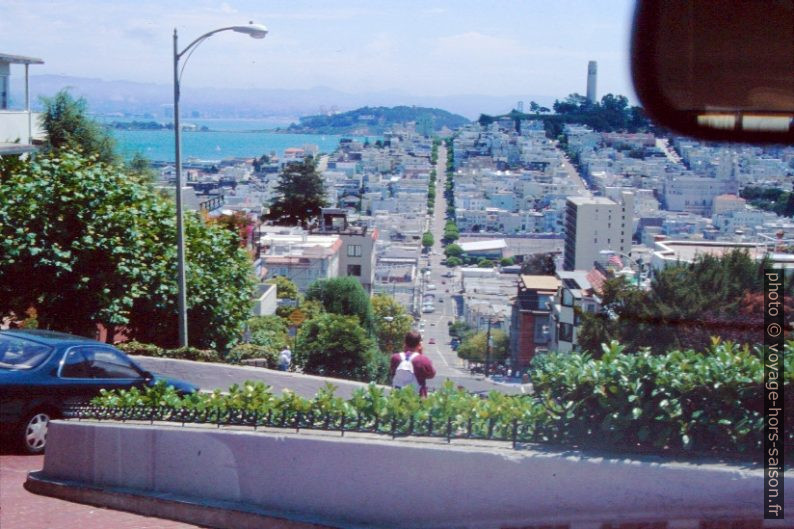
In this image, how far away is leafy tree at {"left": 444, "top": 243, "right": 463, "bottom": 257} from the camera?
3908 centimetres

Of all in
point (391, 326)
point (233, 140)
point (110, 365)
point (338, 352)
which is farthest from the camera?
point (233, 140)

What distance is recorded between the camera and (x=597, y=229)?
21031 mm

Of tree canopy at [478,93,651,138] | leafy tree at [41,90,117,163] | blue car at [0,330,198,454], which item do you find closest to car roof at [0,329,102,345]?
blue car at [0,330,198,454]

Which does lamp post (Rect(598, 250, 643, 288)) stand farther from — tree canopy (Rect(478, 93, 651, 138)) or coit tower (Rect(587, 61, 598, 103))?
coit tower (Rect(587, 61, 598, 103))

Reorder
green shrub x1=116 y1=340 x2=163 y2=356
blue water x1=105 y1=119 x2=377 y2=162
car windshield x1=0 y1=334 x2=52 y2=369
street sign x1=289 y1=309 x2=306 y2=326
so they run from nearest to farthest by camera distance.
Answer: car windshield x1=0 y1=334 x2=52 y2=369
green shrub x1=116 y1=340 x2=163 y2=356
street sign x1=289 y1=309 x2=306 y2=326
blue water x1=105 y1=119 x2=377 y2=162

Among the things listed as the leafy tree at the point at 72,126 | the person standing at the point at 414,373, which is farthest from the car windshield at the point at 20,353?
the leafy tree at the point at 72,126

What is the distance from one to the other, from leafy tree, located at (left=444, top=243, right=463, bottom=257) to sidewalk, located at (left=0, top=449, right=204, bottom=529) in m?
31.6

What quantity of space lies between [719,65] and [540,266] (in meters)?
20.6

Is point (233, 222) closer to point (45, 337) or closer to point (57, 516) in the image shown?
point (45, 337)

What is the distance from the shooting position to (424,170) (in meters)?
71.8

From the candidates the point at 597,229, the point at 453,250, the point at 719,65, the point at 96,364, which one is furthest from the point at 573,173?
the point at 719,65

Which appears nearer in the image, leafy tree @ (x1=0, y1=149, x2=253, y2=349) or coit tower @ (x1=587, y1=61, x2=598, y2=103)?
leafy tree @ (x1=0, y1=149, x2=253, y2=349)

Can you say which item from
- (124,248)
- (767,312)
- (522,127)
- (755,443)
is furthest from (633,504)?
(522,127)

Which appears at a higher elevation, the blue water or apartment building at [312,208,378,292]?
the blue water
